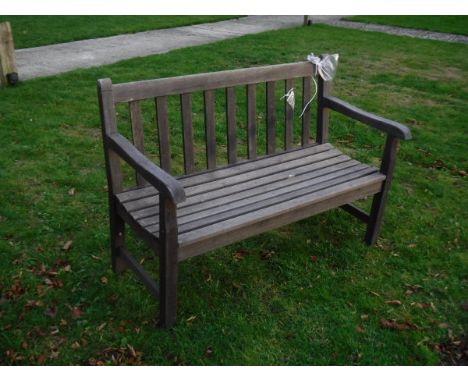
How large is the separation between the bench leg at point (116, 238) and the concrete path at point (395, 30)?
31.4ft

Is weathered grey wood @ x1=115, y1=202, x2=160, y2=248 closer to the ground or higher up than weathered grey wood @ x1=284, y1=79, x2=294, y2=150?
closer to the ground

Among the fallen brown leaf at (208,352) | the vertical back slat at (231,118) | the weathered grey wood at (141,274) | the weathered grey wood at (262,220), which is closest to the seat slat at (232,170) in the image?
the vertical back slat at (231,118)

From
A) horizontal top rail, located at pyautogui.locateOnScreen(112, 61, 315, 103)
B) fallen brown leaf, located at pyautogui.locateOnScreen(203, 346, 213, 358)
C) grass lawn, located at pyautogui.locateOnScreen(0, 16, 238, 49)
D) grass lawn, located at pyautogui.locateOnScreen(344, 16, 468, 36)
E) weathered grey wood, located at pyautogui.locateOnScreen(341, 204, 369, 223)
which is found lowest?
grass lawn, located at pyautogui.locateOnScreen(344, 16, 468, 36)

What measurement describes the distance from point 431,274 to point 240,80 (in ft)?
6.04

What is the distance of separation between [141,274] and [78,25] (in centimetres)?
915

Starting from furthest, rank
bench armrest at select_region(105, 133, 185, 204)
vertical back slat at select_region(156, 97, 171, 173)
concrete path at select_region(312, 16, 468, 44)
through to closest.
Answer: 1. concrete path at select_region(312, 16, 468, 44)
2. vertical back slat at select_region(156, 97, 171, 173)
3. bench armrest at select_region(105, 133, 185, 204)

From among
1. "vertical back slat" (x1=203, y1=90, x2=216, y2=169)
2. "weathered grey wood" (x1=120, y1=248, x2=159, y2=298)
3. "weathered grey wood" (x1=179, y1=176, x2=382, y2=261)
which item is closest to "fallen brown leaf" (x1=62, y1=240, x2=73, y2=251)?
"weathered grey wood" (x1=120, y1=248, x2=159, y2=298)

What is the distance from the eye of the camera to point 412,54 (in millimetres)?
9320

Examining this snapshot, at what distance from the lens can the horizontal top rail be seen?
115 inches

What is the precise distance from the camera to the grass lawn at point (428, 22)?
11.8m

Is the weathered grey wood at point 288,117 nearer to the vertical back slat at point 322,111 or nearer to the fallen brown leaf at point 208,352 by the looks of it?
the vertical back slat at point 322,111

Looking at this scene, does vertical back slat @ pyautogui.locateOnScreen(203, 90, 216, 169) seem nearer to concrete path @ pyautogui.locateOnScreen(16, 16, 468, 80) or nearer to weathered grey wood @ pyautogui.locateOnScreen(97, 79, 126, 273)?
weathered grey wood @ pyautogui.locateOnScreen(97, 79, 126, 273)

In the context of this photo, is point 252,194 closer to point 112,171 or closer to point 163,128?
point 163,128

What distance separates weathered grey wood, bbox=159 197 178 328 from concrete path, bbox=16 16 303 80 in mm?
5366
